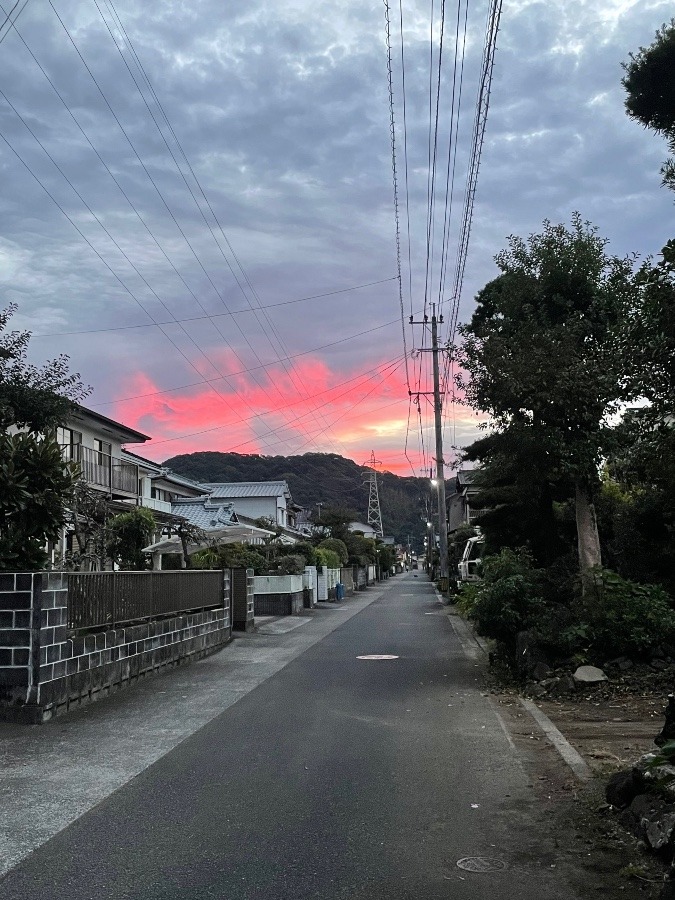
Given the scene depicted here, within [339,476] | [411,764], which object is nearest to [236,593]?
[411,764]

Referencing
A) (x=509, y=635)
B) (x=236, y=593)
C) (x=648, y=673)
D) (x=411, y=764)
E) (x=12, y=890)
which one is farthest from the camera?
(x=236, y=593)

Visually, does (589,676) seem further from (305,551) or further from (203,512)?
(203,512)

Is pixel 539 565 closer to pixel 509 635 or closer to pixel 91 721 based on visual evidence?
pixel 509 635

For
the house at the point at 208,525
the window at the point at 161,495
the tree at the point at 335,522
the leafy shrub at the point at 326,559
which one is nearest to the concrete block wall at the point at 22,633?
the house at the point at 208,525

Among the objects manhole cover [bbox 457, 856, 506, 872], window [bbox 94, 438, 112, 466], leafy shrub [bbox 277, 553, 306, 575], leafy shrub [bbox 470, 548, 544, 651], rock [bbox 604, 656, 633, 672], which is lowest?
manhole cover [bbox 457, 856, 506, 872]

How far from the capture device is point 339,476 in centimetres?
11775

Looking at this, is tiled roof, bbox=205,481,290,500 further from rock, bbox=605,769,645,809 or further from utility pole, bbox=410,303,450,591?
rock, bbox=605,769,645,809

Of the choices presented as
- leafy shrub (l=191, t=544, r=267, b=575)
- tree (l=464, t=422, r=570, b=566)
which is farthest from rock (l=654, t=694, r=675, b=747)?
leafy shrub (l=191, t=544, r=267, b=575)

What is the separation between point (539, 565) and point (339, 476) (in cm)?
9881

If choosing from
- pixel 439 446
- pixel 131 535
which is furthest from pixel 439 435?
pixel 131 535

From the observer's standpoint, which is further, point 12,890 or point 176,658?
point 176,658

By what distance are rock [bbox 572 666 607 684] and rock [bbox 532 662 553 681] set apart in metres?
0.47

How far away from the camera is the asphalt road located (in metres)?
4.18

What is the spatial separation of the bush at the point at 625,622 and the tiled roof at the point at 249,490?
58.5m
